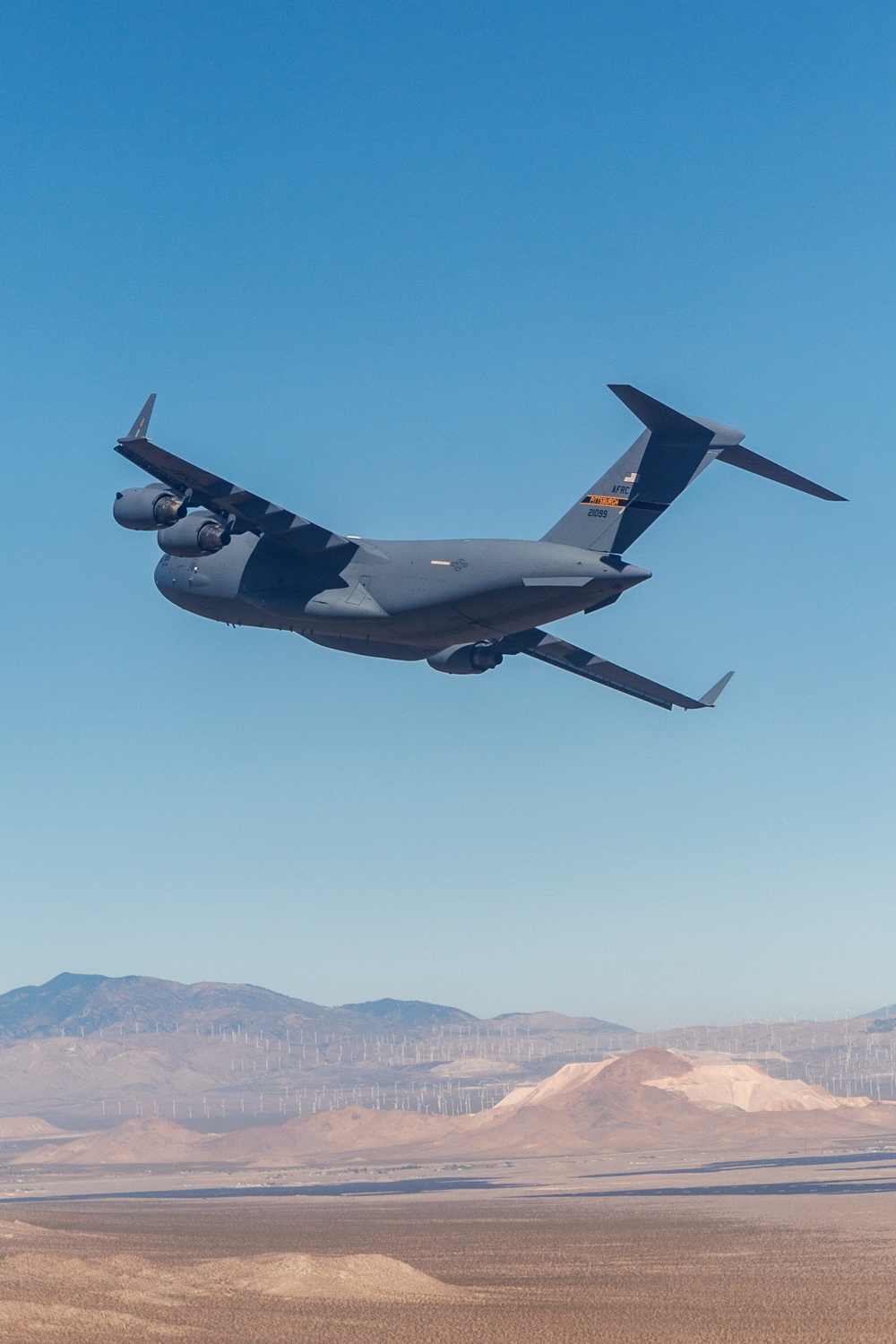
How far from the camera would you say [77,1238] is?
60438 mm

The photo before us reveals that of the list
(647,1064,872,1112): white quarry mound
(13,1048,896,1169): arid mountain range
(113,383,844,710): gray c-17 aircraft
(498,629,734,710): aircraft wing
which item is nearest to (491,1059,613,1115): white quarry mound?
(13,1048,896,1169): arid mountain range

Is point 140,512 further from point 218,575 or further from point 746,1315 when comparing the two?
point 746,1315

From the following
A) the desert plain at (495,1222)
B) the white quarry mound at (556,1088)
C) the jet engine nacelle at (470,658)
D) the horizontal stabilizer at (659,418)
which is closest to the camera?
the horizontal stabilizer at (659,418)

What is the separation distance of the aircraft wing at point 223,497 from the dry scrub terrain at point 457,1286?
18.9 m

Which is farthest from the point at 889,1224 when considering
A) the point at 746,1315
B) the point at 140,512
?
the point at 140,512

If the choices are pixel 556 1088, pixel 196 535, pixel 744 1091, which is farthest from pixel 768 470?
pixel 556 1088

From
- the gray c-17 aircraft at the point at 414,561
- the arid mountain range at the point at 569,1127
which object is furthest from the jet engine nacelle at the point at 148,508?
the arid mountain range at the point at 569,1127

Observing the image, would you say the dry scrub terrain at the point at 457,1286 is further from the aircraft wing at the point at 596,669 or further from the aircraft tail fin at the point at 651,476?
the aircraft tail fin at the point at 651,476

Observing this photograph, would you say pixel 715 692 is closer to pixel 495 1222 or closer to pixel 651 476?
pixel 651 476

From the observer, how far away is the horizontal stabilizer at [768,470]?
3231cm

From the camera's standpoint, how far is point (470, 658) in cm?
3759

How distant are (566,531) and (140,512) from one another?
9.95m

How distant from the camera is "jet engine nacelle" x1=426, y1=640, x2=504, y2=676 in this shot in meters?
37.6

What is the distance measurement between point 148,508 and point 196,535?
128cm
